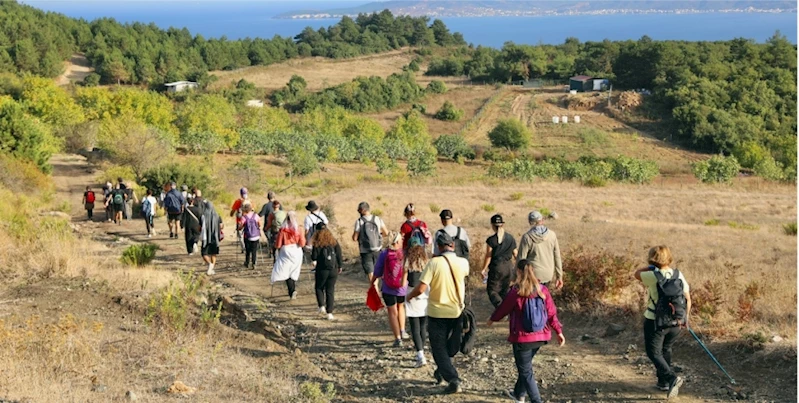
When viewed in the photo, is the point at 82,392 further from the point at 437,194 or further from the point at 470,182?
the point at 470,182

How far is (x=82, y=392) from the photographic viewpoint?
6.52 meters

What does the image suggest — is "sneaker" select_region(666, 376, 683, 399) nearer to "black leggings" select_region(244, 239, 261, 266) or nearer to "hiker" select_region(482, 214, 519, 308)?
"hiker" select_region(482, 214, 519, 308)

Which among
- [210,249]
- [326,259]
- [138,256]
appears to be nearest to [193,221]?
[210,249]

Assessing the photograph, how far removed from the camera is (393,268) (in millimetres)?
8078

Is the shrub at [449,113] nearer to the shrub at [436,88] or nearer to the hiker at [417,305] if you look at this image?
the shrub at [436,88]

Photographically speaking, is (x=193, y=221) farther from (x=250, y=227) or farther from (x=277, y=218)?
(x=277, y=218)

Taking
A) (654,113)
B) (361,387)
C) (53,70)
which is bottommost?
(361,387)

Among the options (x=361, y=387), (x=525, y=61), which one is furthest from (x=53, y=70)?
(x=361, y=387)

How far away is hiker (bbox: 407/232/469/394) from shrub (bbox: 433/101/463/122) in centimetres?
7915

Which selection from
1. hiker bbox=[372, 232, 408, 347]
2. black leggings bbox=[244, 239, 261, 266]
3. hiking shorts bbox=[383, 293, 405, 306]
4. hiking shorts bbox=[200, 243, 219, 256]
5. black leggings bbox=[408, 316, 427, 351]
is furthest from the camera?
hiking shorts bbox=[200, 243, 219, 256]

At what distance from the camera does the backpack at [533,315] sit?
250 inches

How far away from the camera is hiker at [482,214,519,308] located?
29.0ft

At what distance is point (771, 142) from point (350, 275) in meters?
64.7

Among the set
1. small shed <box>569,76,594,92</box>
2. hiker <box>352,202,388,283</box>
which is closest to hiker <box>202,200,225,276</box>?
hiker <box>352,202,388,283</box>
